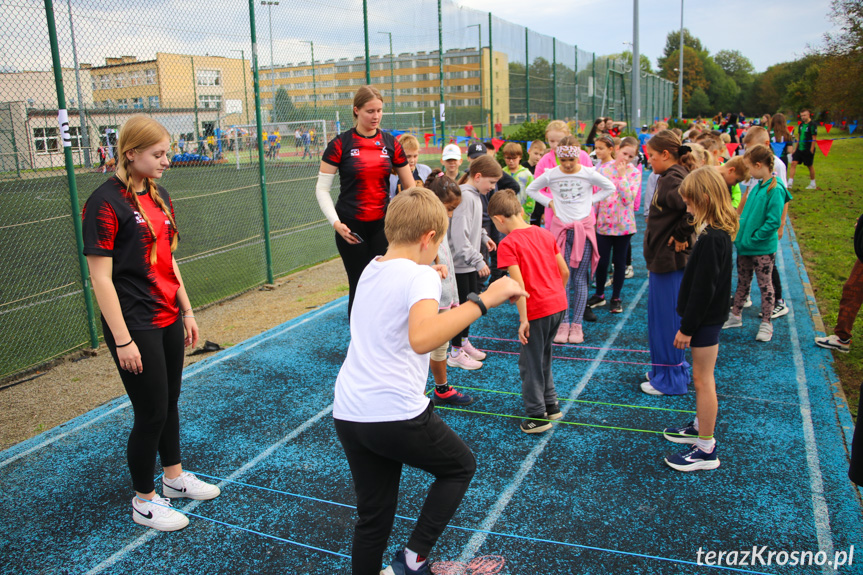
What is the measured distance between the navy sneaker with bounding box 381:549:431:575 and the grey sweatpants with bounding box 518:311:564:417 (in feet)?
5.67

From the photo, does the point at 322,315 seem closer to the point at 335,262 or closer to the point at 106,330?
the point at 335,262

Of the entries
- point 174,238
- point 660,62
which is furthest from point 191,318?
point 660,62

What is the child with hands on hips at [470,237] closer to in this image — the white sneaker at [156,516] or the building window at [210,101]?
the white sneaker at [156,516]

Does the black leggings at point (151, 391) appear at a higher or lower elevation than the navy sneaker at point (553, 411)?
higher

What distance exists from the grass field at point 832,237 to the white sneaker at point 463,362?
2.81 m

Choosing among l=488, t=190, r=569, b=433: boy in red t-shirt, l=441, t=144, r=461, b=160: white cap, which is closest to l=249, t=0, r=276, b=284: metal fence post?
l=441, t=144, r=461, b=160: white cap

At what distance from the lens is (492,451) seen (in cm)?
388

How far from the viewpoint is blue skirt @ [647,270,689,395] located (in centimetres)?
466

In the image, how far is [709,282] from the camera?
11.2 feet

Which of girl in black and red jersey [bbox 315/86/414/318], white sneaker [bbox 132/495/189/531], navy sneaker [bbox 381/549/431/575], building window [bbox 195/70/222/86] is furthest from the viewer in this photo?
building window [bbox 195/70/222/86]

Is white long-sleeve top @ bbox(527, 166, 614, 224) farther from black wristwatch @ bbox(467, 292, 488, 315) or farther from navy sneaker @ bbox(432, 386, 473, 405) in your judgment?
black wristwatch @ bbox(467, 292, 488, 315)

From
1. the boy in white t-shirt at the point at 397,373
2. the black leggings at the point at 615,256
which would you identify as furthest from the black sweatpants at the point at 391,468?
the black leggings at the point at 615,256

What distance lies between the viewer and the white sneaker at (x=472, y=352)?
217 inches

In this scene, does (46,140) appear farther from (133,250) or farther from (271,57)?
(133,250)
